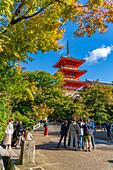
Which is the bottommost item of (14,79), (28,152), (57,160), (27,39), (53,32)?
(57,160)

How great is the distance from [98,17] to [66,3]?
147 cm

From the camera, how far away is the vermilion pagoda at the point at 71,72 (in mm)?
33781

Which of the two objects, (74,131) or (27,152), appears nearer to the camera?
(27,152)

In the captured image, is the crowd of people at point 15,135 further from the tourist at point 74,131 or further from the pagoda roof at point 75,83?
the pagoda roof at point 75,83

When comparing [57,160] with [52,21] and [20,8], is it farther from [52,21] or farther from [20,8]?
[20,8]

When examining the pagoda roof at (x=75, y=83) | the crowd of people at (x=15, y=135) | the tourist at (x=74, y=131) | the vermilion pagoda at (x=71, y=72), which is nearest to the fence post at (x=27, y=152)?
the crowd of people at (x=15, y=135)

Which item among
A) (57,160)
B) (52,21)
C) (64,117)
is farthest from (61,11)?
(64,117)

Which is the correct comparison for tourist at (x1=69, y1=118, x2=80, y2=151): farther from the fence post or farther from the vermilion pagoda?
the vermilion pagoda

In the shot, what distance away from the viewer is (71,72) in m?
35.7

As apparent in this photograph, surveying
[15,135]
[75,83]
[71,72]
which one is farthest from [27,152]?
[71,72]

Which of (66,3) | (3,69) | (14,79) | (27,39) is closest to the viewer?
(66,3)

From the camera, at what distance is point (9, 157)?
17.2ft

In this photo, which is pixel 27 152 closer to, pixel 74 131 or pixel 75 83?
pixel 74 131

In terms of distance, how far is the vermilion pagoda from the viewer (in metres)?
33.8
